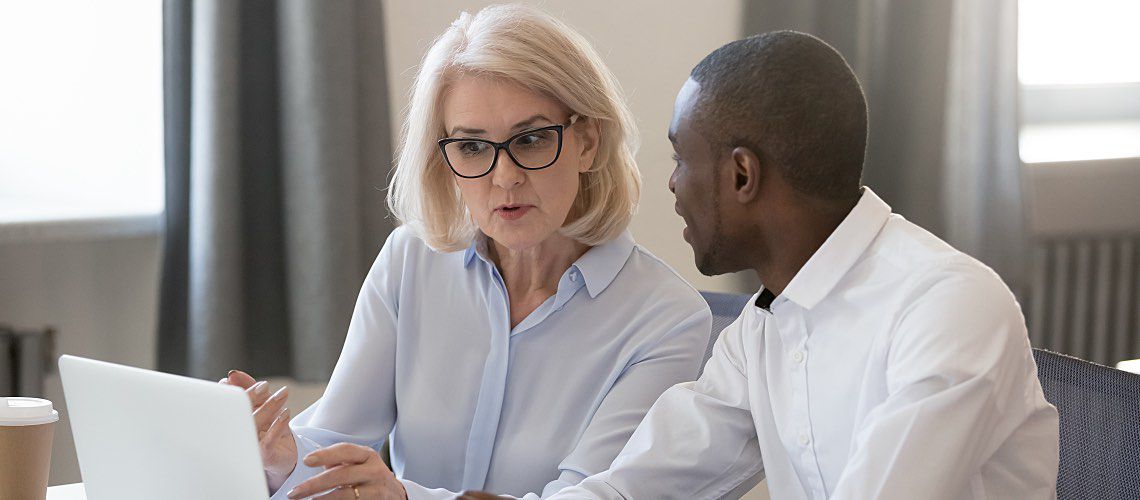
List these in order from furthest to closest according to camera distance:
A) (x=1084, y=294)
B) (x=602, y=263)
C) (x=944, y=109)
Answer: (x=1084, y=294)
(x=944, y=109)
(x=602, y=263)

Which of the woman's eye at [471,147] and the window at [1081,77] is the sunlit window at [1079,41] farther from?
the woman's eye at [471,147]

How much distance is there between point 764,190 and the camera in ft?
3.48

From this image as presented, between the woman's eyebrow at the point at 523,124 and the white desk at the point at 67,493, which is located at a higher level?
the woman's eyebrow at the point at 523,124

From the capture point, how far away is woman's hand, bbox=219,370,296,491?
1284 millimetres

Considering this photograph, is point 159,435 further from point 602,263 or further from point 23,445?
point 602,263

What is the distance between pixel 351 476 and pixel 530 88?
0.55 m

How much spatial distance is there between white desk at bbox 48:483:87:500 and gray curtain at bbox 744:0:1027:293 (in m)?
2.28

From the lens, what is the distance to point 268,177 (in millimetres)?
2451

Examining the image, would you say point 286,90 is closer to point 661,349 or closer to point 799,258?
point 661,349

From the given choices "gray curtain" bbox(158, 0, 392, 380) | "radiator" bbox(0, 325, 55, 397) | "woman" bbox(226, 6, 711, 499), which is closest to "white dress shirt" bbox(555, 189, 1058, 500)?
"woman" bbox(226, 6, 711, 499)

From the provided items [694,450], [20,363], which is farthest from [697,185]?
A: [20,363]

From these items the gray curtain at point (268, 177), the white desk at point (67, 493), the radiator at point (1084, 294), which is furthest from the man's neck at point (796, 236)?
the radiator at point (1084, 294)

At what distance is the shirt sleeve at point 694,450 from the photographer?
1218 mm

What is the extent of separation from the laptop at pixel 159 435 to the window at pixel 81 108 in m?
1.43
